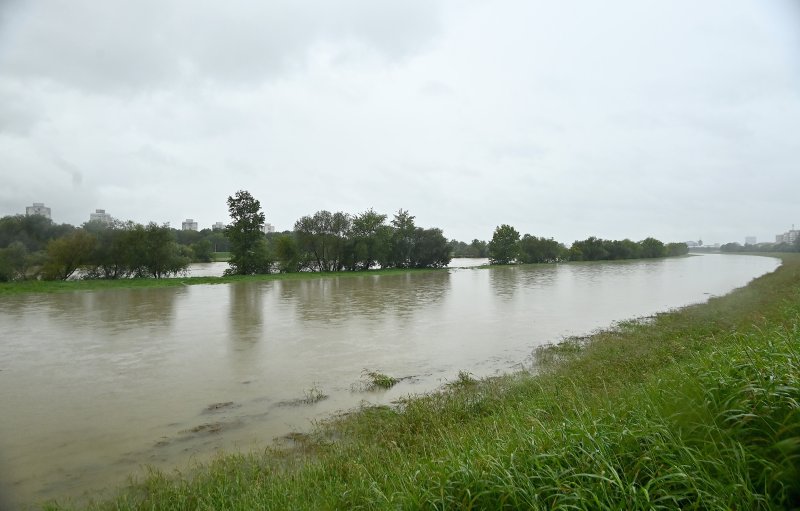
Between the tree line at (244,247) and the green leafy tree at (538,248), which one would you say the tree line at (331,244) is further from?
the green leafy tree at (538,248)

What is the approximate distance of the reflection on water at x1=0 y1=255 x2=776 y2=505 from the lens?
6.00 m

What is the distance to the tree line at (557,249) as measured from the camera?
8012 centimetres

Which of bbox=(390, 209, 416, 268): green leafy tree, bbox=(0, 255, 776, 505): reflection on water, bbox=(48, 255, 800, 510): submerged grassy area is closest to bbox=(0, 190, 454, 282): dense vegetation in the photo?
bbox=(390, 209, 416, 268): green leafy tree

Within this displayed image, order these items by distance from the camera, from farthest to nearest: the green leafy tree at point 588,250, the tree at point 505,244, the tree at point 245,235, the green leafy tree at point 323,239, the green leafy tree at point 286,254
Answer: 1. the green leafy tree at point 588,250
2. the tree at point 505,244
3. the green leafy tree at point 323,239
4. the green leafy tree at point 286,254
5. the tree at point 245,235

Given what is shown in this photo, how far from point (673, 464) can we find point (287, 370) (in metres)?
9.03

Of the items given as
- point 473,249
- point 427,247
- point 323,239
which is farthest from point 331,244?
point 473,249

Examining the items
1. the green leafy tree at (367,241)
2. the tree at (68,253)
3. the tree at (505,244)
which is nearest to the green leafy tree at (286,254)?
the green leafy tree at (367,241)

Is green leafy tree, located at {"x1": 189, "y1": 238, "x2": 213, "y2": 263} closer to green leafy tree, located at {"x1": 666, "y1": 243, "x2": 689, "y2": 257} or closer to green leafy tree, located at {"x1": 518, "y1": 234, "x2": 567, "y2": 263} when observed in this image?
green leafy tree, located at {"x1": 518, "y1": 234, "x2": 567, "y2": 263}

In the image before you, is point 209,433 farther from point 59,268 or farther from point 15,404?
point 59,268

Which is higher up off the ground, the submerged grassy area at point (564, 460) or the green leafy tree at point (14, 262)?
the green leafy tree at point (14, 262)

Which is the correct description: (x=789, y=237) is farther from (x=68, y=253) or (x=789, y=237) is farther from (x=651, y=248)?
(x=651, y=248)

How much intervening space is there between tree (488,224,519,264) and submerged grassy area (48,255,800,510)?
249 feet

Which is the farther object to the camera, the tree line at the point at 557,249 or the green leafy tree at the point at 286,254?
the tree line at the point at 557,249

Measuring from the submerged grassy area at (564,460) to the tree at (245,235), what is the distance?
144 feet
